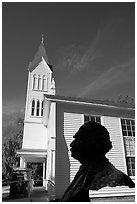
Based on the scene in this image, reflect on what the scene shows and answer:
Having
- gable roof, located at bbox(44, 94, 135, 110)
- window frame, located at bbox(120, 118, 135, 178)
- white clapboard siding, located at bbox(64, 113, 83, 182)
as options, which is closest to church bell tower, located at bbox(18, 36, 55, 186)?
white clapboard siding, located at bbox(64, 113, 83, 182)

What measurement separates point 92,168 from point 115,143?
8.86m

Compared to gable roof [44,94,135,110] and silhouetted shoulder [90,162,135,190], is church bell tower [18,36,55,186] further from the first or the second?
silhouetted shoulder [90,162,135,190]

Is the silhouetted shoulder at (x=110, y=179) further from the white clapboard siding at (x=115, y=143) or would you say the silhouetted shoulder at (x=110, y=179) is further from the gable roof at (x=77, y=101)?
the white clapboard siding at (x=115, y=143)

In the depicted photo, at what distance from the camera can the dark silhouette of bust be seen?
88.5 inches

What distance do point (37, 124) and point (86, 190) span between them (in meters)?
13.7

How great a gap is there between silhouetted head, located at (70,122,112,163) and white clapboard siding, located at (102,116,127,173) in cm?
825

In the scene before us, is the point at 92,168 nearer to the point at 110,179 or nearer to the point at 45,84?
the point at 110,179

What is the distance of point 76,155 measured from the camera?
287cm

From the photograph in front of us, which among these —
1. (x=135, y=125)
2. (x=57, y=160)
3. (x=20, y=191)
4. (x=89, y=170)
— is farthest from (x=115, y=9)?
(x=20, y=191)

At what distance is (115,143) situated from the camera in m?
10.9

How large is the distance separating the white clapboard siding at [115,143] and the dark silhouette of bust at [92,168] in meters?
8.26

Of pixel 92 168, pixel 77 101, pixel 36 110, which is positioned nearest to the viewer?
pixel 92 168

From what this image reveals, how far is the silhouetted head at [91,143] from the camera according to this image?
8.84 feet

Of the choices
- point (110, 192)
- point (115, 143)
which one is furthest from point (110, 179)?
point (115, 143)
